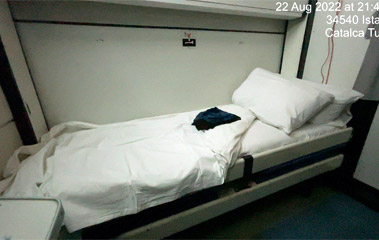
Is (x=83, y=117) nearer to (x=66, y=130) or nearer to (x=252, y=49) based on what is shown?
(x=66, y=130)

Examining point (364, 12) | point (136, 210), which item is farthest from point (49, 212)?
point (364, 12)

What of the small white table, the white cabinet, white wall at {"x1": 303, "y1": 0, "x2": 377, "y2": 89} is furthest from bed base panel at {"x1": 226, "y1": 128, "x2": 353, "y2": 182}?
the white cabinet

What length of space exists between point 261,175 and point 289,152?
237 millimetres

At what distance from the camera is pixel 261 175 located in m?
1.15

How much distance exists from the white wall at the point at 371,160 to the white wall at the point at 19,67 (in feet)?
7.96

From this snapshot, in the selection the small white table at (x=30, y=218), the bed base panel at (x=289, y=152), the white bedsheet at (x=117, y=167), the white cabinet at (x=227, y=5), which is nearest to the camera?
the small white table at (x=30, y=218)

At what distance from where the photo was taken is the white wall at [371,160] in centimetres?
140

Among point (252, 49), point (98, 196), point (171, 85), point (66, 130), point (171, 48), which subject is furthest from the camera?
point (252, 49)

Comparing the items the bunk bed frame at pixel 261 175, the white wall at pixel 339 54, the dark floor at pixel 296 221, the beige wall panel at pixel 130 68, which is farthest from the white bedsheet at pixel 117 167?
the white wall at pixel 339 54


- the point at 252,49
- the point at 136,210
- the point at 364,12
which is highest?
the point at 364,12

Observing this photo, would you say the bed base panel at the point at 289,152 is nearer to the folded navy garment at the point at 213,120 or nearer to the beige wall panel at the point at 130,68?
the folded navy garment at the point at 213,120

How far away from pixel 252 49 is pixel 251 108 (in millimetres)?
677

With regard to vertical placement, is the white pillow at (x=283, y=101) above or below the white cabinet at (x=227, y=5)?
below

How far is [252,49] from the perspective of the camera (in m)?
1.79
